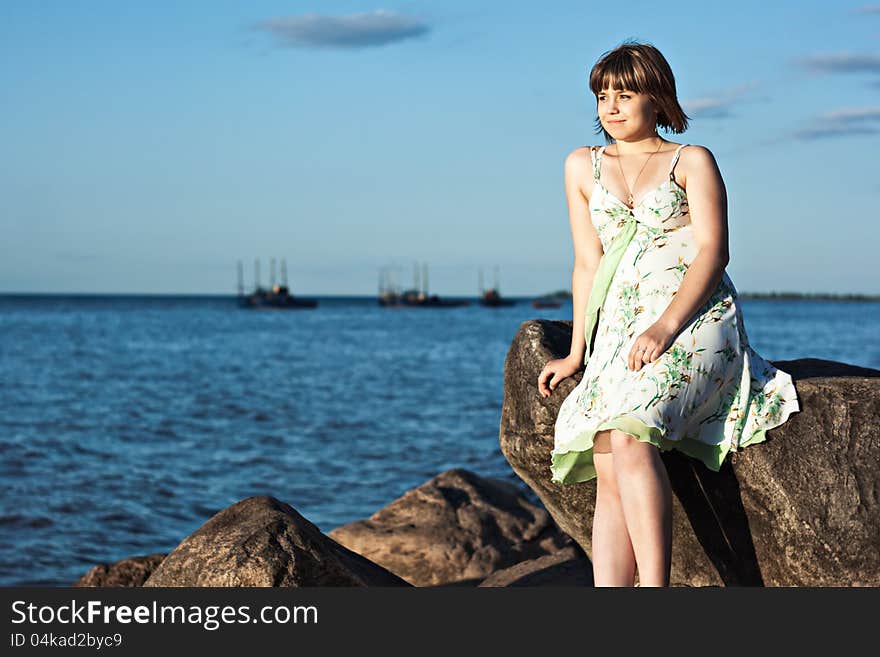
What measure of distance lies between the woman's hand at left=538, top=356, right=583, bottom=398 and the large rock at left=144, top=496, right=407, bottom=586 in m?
1.30

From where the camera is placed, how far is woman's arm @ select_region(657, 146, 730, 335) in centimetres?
440

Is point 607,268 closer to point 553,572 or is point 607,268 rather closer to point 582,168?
point 582,168

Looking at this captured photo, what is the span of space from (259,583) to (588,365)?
1764 millimetres

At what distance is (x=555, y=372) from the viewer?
4.90 metres

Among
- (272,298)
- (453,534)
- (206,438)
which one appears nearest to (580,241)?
(453,534)

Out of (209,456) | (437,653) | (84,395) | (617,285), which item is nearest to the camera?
(437,653)

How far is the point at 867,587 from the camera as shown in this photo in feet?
14.4

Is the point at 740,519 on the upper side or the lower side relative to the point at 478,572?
upper

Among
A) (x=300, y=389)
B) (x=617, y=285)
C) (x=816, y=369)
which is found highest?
(x=617, y=285)

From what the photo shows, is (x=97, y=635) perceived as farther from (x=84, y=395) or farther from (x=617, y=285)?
(x=84, y=395)

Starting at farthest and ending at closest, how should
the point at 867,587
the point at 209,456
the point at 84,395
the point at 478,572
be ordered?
the point at 84,395 → the point at 209,456 → the point at 478,572 → the point at 867,587

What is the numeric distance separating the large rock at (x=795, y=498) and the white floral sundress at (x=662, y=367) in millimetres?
124

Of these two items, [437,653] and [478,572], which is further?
[478,572]

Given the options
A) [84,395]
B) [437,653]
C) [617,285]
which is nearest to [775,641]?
[437,653]
